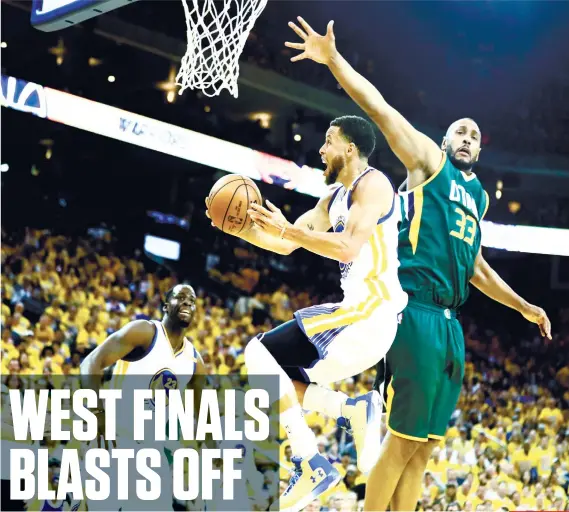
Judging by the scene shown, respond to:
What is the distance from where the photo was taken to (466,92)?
1822cm

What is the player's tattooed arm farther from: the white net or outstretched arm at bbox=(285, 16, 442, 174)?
outstretched arm at bbox=(285, 16, 442, 174)

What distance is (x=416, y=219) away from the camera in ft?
15.7

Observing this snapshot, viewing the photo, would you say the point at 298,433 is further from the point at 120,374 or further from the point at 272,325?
the point at 272,325

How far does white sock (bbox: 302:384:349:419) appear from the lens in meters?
4.52

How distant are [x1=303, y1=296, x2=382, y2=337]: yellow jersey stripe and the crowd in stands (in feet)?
12.6

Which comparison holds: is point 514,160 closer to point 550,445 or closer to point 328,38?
point 550,445

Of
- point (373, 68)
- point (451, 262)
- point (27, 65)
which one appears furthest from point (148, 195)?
point (451, 262)

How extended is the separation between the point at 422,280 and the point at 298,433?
1.02m

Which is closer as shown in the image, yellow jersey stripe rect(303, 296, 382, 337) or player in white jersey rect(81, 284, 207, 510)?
yellow jersey stripe rect(303, 296, 382, 337)

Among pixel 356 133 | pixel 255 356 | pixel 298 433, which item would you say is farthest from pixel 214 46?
pixel 298 433

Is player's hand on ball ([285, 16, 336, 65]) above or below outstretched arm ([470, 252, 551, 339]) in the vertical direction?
above

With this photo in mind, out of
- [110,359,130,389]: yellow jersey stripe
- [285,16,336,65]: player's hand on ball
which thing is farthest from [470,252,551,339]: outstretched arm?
[110,359,130,389]: yellow jersey stripe

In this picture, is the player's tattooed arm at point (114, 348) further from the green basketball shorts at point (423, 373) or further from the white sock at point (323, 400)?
the green basketball shorts at point (423, 373)

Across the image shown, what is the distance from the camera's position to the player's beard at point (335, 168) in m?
4.58
